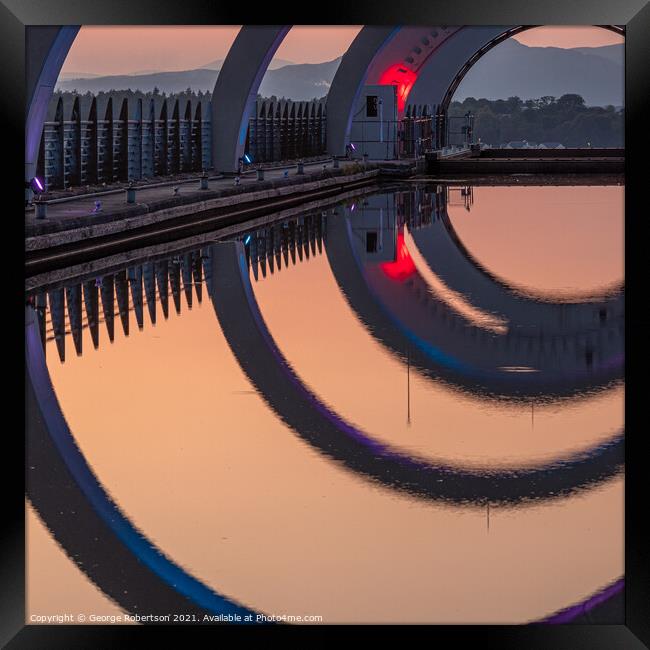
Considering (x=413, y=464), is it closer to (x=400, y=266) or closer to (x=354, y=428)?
(x=354, y=428)

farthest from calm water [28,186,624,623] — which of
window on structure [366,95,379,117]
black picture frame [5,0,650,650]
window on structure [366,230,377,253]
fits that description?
window on structure [366,95,379,117]

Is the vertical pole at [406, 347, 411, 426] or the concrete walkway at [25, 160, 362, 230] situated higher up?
the concrete walkway at [25, 160, 362, 230]

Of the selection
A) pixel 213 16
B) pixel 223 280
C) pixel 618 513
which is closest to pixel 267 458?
pixel 618 513

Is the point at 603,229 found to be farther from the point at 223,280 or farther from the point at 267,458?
the point at 267,458

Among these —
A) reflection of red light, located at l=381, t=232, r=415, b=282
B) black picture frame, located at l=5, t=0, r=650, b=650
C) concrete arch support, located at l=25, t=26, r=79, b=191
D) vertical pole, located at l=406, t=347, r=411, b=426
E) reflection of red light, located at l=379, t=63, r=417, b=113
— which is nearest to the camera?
black picture frame, located at l=5, t=0, r=650, b=650

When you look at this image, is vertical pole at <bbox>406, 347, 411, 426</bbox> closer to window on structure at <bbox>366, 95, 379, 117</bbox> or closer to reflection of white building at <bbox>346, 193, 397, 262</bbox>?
reflection of white building at <bbox>346, 193, 397, 262</bbox>

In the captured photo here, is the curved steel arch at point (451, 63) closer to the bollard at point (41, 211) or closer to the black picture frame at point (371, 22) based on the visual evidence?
the bollard at point (41, 211)
